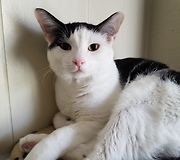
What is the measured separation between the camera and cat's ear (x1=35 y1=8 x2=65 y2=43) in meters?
0.88

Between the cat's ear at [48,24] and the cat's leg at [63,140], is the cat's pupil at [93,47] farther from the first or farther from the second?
the cat's leg at [63,140]

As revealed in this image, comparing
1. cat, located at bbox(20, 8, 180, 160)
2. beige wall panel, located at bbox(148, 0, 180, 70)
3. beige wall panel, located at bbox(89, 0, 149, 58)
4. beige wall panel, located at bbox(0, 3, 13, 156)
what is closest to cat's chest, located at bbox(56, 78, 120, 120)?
cat, located at bbox(20, 8, 180, 160)

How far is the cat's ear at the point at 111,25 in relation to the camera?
0.93 m

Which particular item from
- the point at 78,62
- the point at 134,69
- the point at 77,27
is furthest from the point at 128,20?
the point at 78,62

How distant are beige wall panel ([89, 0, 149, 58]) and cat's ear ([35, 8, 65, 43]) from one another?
306 millimetres

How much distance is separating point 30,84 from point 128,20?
71 cm

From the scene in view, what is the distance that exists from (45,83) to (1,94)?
20cm

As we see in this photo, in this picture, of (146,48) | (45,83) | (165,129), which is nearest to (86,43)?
(45,83)

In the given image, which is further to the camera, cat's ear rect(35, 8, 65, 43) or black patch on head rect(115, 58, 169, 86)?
black patch on head rect(115, 58, 169, 86)

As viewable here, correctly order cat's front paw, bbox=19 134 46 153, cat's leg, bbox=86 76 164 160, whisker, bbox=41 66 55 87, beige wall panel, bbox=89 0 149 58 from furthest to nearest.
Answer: beige wall panel, bbox=89 0 149 58 → whisker, bbox=41 66 55 87 → cat's front paw, bbox=19 134 46 153 → cat's leg, bbox=86 76 164 160

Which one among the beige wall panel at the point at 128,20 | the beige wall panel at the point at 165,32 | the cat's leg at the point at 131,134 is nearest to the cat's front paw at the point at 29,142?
the cat's leg at the point at 131,134

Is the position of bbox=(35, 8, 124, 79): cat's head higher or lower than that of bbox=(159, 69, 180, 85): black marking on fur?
higher

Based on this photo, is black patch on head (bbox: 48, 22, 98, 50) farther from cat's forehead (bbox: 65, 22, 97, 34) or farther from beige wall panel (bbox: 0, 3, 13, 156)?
beige wall panel (bbox: 0, 3, 13, 156)

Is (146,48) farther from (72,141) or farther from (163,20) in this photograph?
(72,141)
